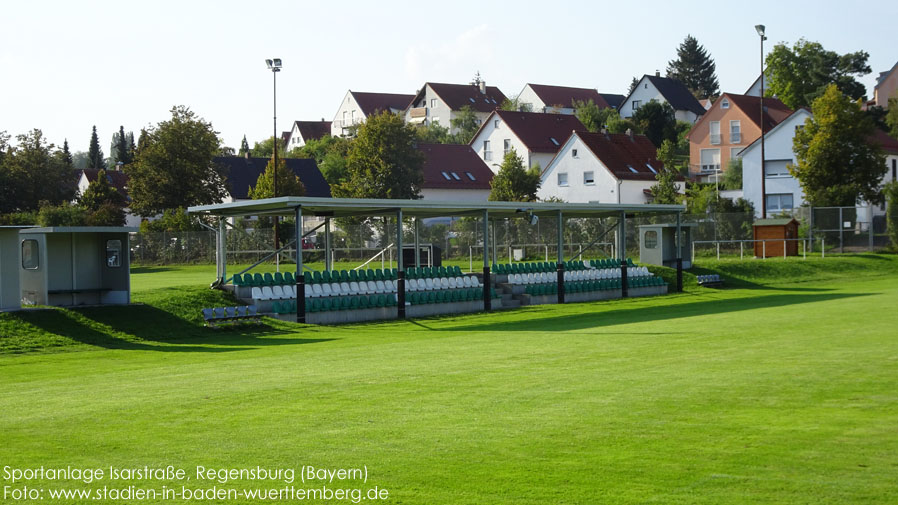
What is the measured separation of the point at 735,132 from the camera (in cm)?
7894

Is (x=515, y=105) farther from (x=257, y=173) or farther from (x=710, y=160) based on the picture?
(x=257, y=173)

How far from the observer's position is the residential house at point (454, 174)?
78.5 metres

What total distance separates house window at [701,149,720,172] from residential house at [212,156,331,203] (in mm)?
32231

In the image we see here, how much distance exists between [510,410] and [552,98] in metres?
106

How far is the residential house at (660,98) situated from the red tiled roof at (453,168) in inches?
1097

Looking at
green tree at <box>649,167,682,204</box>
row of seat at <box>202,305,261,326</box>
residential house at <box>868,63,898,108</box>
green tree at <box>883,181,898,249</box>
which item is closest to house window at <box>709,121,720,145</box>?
green tree at <box>649,167,682,204</box>

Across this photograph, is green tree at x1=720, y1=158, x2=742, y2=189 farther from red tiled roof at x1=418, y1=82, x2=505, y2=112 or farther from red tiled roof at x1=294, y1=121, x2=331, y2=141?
red tiled roof at x1=294, y1=121, x2=331, y2=141

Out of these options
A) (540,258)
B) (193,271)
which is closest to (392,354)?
(540,258)

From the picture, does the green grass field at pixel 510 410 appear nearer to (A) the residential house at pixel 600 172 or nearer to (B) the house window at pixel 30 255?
(B) the house window at pixel 30 255

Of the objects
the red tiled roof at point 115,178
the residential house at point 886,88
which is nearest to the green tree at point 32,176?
the red tiled roof at point 115,178

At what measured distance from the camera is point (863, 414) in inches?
367

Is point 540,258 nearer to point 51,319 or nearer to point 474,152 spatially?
point 51,319

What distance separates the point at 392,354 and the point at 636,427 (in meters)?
8.20

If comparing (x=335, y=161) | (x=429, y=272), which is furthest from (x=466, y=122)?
(x=429, y=272)
